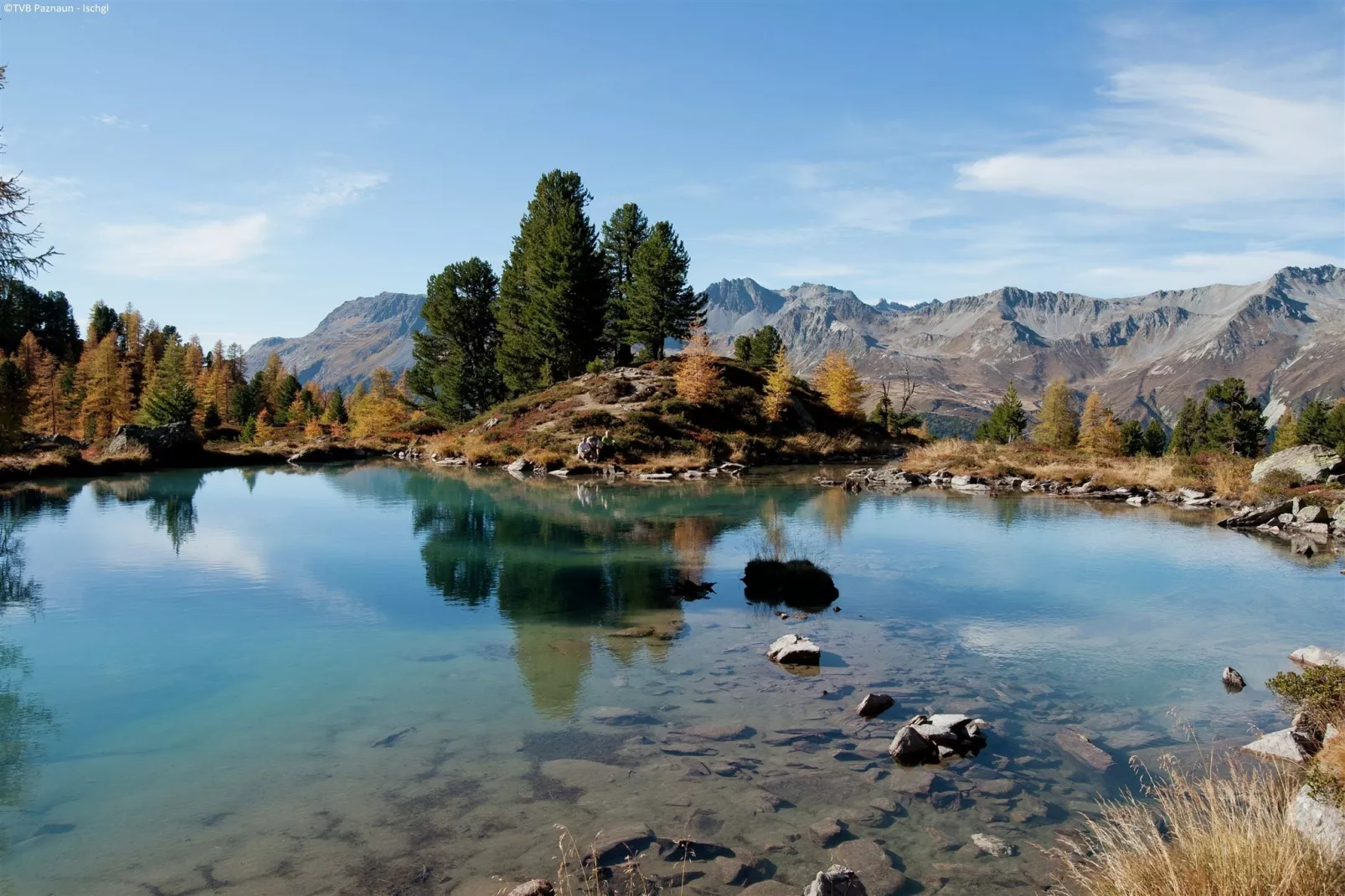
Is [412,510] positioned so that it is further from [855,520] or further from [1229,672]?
[1229,672]

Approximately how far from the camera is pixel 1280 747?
10.9 metres

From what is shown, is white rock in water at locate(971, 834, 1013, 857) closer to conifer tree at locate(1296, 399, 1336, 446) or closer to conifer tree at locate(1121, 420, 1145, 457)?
conifer tree at locate(1296, 399, 1336, 446)

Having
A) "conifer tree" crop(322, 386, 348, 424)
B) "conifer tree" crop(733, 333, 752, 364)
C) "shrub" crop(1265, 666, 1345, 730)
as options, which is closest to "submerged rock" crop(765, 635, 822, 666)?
"shrub" crop(1265, 666, 1345, 730)

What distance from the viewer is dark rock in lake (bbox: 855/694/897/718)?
12.8 metres

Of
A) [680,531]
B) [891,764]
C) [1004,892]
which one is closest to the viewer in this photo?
[1004,892]

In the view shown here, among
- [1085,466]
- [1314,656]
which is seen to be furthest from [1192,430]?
[1314,656]

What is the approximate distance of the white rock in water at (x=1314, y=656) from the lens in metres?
15.1

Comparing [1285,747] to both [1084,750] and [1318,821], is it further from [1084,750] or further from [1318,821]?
[1318,821]

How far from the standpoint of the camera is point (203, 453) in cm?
7025

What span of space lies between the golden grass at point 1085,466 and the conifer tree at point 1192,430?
39.0 m

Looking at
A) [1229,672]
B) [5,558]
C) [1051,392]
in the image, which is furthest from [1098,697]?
[1051,392]

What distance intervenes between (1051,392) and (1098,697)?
309ft

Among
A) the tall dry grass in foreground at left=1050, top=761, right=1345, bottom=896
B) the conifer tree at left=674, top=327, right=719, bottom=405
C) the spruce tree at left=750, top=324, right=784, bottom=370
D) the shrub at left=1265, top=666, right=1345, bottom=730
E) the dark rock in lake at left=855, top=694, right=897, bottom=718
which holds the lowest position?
the dark rock in lake at left=855, top=694, right=897, bottom=718

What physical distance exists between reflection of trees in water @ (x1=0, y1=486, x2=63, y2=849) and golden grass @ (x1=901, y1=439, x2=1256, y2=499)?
48496 mm
